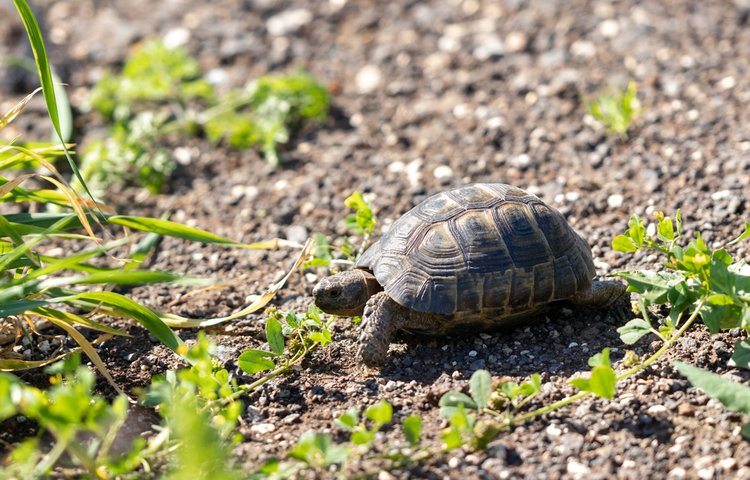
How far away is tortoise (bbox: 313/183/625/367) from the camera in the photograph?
328 centimetres

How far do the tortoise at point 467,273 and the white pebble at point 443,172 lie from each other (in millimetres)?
1422

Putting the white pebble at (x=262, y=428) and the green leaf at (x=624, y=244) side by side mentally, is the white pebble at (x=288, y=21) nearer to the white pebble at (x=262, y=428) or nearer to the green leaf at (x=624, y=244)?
the green leaf at (x=624, y=244)

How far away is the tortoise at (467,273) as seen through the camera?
328 cm

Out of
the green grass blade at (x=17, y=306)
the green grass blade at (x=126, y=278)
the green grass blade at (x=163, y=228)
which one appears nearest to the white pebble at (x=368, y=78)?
the green grass blade at (x=163, y=228)

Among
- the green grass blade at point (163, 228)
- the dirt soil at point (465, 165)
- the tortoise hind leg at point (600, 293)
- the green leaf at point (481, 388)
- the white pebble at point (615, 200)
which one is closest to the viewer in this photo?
the green leaf at point (481, 388)

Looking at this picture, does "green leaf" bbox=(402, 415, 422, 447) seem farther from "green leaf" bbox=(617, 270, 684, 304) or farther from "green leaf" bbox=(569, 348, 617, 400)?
"green leaf" bbox=(617, 270, 684, 304)

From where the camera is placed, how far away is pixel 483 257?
3293mm

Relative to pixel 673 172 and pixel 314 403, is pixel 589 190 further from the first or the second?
pixel 314 403

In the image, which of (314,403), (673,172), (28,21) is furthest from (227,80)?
(314,403)

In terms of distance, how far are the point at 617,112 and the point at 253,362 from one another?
2947 millimetres

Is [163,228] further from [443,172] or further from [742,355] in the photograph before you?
[742,355]

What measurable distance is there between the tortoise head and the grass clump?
195 centimetres

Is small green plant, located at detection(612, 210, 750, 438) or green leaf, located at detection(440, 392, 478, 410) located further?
green leaf, located at detection(440, 392, 478, 410)

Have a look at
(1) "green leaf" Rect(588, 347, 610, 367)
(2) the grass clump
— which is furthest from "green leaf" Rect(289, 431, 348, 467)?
(2) the grass clump
